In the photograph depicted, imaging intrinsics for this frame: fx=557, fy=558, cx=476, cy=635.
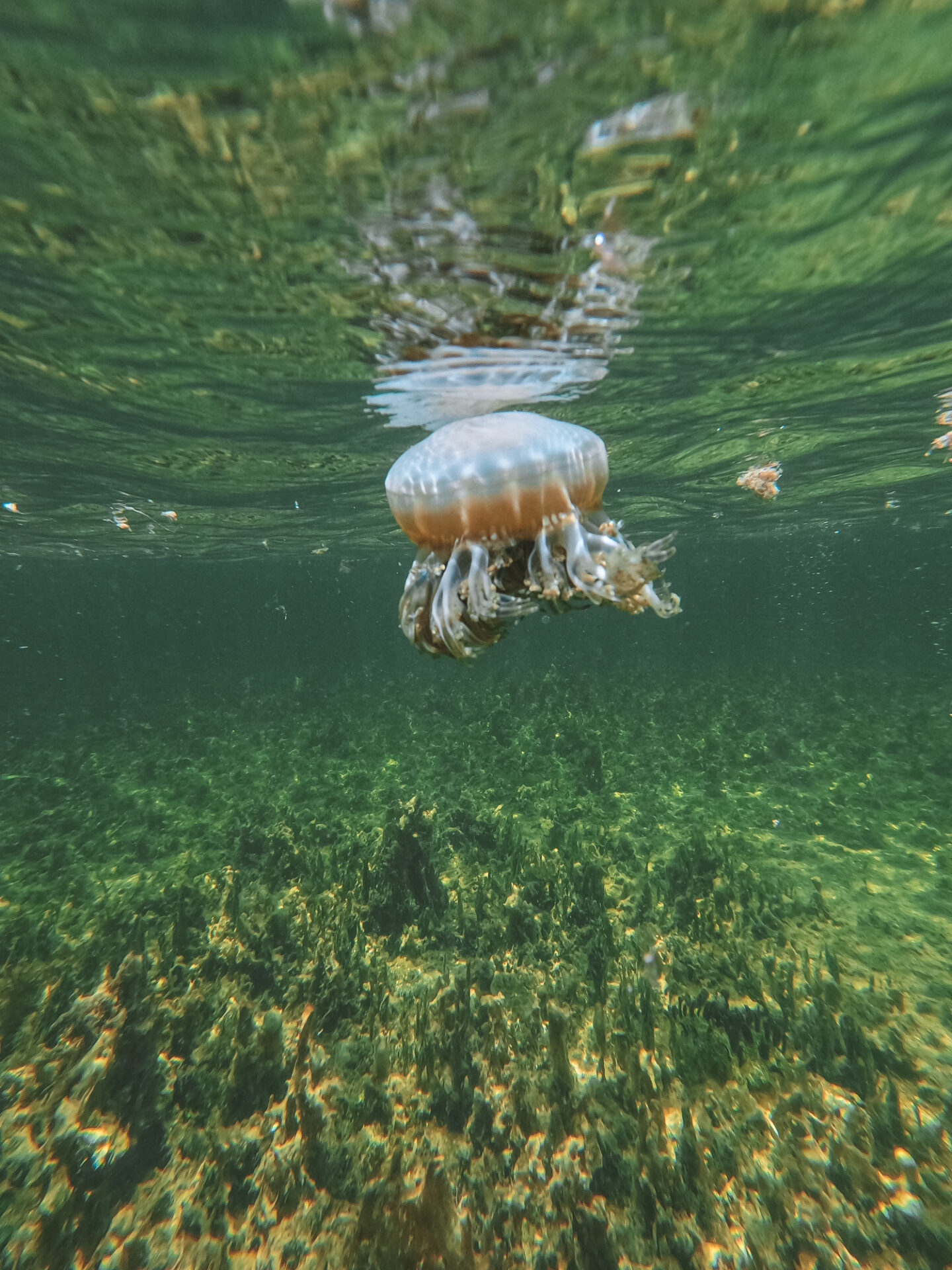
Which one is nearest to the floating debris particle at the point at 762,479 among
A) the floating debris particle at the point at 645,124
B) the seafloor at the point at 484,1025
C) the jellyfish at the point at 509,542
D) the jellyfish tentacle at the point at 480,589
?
the seafloor at the point at 484,1025

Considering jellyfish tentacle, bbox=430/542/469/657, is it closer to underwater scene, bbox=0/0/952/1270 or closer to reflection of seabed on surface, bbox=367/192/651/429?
underwater scene, bbox=0/0/952/1270

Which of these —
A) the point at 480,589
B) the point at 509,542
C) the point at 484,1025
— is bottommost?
the point at 484,1025

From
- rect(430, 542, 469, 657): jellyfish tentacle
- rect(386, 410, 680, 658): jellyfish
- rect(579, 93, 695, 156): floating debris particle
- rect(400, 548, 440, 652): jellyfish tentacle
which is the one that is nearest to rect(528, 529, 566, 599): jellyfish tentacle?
rect(386, 410, 680, 658): jellyfish

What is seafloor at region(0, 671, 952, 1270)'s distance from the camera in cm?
481

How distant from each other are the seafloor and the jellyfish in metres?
5.37

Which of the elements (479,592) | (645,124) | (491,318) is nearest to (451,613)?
(479,592)

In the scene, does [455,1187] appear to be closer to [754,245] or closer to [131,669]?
[754,245]

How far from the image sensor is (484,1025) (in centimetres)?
684

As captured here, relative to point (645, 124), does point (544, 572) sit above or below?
below

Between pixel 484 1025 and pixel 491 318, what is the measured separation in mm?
8453

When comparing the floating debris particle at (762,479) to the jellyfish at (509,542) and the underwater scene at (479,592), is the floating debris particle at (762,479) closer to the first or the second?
the underwater scene at (479,592)

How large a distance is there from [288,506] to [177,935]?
12.7 metres

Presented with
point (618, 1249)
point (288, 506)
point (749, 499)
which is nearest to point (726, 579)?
point (749, 499)

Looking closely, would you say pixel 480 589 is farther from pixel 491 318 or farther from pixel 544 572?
pixel 491 318
